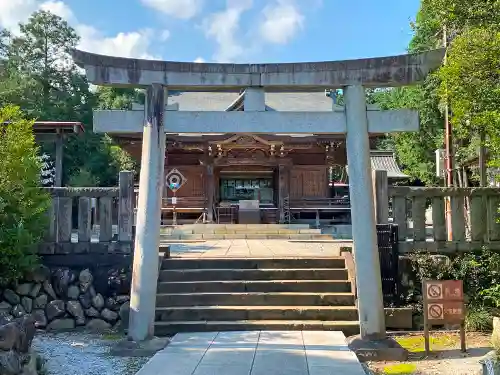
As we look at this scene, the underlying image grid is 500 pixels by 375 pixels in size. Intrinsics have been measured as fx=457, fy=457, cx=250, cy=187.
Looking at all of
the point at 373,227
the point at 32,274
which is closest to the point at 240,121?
the point at 373,227

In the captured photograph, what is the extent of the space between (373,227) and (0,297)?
6071 millimetres

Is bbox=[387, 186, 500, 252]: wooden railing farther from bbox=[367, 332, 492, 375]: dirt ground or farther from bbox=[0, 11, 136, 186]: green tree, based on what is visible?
bbox=[0, 11, 136, 186]: green tree

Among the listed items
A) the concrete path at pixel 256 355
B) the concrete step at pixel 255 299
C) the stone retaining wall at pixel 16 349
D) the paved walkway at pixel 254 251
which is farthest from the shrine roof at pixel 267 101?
the stone retaining wall at pixel 16 349

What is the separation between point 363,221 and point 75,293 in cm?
505

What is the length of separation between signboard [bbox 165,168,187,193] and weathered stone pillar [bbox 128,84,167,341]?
13.0 meters

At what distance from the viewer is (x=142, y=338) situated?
20.3 ft

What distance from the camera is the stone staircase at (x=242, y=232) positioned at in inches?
595

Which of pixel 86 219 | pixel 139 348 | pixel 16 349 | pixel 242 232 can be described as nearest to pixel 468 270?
pixel 139 348

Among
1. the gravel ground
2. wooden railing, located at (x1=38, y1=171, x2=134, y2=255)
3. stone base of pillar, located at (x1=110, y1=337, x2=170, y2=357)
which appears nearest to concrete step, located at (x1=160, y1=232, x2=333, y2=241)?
wooden railing, located at (x1=38, y1=171, x2=134, y2=255)

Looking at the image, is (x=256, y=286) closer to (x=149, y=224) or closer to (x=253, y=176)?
(x=149, y=224)

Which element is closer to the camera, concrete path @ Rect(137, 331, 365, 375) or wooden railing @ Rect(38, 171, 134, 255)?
concrete path @ Rect(137, 331, 365, 375)

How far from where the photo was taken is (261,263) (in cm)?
812

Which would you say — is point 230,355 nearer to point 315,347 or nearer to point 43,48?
point 315,347

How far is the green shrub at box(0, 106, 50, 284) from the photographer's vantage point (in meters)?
7.09
